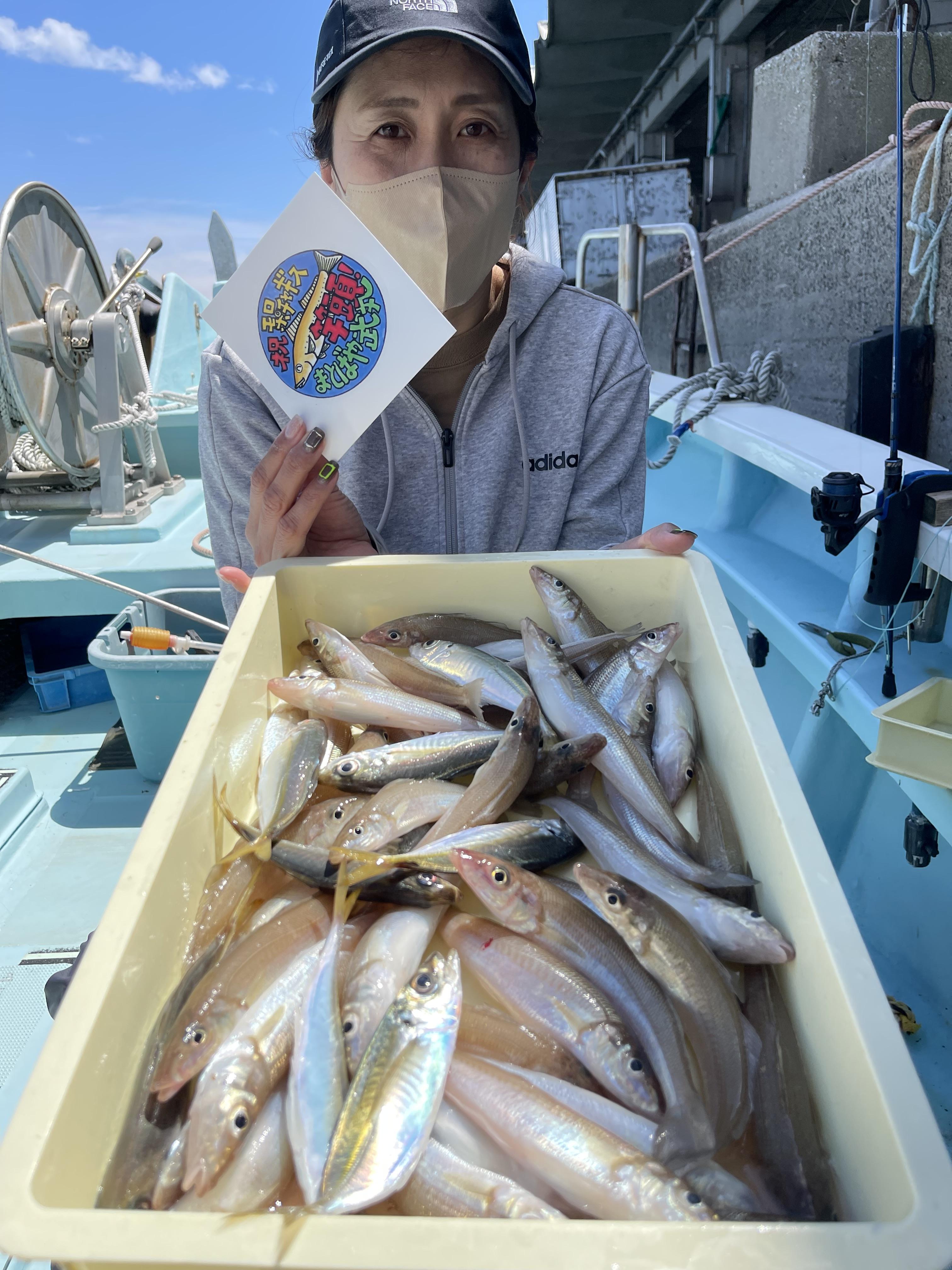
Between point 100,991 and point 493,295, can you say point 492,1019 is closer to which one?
point 100,991

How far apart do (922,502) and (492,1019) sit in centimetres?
189

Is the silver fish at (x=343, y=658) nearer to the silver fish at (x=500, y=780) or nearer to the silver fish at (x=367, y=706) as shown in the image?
the silver fish at (x=367, y=706)

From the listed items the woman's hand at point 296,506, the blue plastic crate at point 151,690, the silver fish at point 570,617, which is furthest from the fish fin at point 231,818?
the blue plastic crate at point 151,690

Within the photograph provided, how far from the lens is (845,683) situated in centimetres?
229

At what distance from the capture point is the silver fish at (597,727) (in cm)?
113

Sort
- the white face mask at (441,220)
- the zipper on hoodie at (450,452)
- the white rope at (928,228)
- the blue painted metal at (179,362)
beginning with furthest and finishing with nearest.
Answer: the blue painted metal at (179,362), the white rope at (928,228), the zipper on hoodie at (450,452), the white face mask at (441,220)

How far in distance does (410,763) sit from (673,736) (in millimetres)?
427

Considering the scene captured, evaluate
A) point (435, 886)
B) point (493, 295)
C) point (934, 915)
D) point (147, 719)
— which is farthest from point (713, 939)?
point (147, 719)

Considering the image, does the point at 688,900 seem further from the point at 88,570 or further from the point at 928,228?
the point at 928,228

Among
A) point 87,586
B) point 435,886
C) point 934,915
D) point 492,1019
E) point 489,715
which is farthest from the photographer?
point 87,586

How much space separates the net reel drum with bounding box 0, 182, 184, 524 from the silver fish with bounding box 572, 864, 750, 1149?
156 inches

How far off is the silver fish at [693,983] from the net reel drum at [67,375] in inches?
156

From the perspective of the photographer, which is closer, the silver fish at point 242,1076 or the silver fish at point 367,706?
the silver fish at point 242,1076

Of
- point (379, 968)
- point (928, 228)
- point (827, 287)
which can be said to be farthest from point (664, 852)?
point (827, 287)
